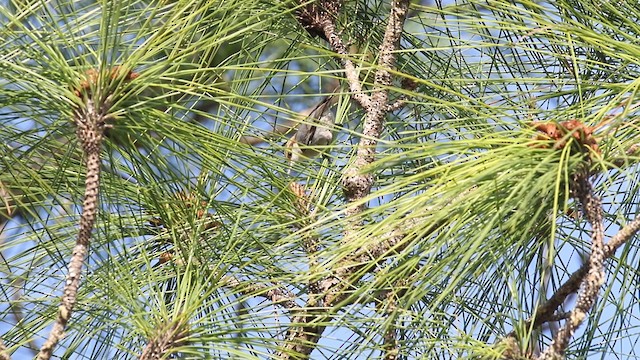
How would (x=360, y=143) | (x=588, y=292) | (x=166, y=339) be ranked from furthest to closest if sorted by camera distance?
(x=360, y=143), (x=166, y=339), (x=588, y=292)

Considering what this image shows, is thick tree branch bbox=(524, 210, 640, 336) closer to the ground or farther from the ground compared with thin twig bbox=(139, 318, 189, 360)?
farther from the ground

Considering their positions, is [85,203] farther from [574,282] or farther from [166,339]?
[574,282]

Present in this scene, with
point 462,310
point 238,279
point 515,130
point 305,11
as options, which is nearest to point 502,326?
point 462,310

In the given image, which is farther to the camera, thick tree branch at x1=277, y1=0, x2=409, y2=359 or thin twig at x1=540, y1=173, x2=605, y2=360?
thick tree branch at x1=277, y1=0, x2=409, y2=359

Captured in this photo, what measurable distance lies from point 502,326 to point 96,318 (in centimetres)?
39

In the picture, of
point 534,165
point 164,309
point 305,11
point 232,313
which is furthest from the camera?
point 305,11

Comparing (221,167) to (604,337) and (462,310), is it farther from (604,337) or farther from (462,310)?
(604,337)

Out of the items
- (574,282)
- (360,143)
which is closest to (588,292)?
(574,282)

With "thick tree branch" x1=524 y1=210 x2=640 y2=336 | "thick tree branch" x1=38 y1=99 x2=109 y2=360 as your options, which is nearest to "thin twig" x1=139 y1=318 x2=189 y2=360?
"thick tree branch" x1=38 y1=99 x2=109 y2=360

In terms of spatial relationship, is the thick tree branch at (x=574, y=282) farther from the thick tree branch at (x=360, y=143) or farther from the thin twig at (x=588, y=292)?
the thick tree branch at (x=360, y=143)

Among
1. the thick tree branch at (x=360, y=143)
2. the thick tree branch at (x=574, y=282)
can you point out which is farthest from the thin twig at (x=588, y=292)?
the thick tree branch at (x=360, y=143)

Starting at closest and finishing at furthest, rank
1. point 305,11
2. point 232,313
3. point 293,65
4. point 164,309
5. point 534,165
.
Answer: point 534,165 → point 164,309 → point 232,313 → point 305,11 → point 293,65

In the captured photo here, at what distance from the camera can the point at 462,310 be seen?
3.26 ft

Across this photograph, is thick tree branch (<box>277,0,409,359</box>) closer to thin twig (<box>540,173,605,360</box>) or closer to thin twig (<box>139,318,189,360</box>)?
thin twig (<box>139,318,189,360</box>)
